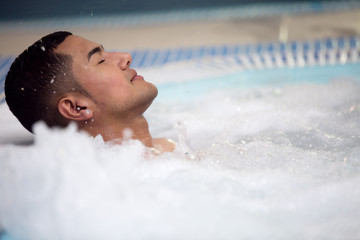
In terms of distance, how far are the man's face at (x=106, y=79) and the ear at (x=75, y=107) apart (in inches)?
1.4

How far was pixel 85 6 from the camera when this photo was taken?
7.72ft

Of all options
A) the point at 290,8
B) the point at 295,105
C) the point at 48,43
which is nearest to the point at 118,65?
the point at 48,43

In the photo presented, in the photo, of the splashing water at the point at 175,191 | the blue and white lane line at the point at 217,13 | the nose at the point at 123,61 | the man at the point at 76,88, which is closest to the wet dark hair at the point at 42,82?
the man at the point at 76,88

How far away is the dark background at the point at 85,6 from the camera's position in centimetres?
241

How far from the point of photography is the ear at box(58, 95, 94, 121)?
176 cm

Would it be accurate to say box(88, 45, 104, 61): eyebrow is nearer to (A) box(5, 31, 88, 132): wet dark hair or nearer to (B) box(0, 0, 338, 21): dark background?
(A) box(5, 31, 88, 132): wet dark hair

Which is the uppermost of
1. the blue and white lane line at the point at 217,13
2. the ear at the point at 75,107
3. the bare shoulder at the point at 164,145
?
the ear at the point at 75,107

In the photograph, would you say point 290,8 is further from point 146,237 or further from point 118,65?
point 146,237

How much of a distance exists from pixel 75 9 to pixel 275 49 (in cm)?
228

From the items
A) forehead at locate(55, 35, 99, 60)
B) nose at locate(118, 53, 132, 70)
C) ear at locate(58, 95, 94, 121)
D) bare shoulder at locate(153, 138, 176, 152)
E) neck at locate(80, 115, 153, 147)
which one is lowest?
bare shoulder at locate(153, 138, 176, 152)

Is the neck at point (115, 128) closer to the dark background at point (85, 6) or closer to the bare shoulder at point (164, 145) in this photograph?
the bare shoulder at point (164, 145)

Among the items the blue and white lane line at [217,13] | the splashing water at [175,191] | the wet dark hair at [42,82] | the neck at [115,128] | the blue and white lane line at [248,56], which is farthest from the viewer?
the blue and white lane line at [217,13]

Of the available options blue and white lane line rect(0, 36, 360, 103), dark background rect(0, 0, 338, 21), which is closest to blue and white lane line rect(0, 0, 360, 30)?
dark background rect(0, 0, 338, 21)

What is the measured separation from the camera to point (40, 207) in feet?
4.96
